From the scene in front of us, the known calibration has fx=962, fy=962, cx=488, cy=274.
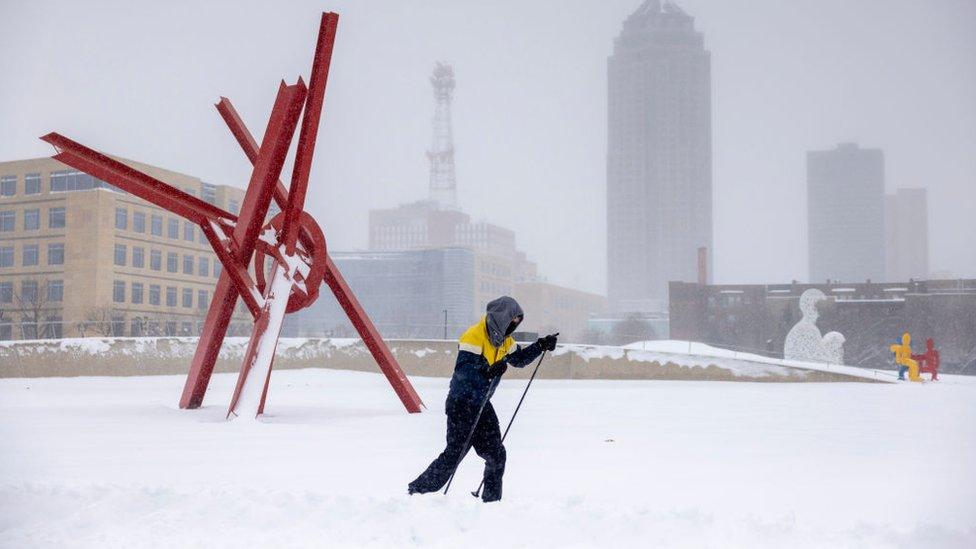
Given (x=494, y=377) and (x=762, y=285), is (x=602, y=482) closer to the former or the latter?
(x=494, y=377)

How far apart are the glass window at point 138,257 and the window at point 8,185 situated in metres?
9.71

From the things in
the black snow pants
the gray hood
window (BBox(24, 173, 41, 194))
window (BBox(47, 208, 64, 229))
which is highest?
window (BBox(24, 173, 41, 194))

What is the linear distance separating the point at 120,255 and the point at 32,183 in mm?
8213

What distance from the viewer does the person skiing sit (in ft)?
20.9

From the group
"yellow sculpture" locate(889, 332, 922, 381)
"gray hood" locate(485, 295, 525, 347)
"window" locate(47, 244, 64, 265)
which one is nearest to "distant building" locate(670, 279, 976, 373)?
"yellow sculpture" locate(889, 332, 922, 381)

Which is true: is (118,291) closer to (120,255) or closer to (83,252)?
(120,255)

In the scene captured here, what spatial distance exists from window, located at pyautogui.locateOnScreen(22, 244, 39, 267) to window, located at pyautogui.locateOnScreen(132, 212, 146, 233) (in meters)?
6.32

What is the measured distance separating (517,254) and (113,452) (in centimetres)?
18268

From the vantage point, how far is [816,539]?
5672 millimetres

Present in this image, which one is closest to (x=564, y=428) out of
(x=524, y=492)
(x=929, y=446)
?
(x=929, y=446)

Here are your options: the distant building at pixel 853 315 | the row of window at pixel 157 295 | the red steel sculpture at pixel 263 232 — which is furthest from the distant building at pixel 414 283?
the red steel sculpture at pixel 263 232

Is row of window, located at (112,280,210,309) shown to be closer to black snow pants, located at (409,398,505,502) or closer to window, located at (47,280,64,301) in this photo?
window, located at (47,280,64,301)

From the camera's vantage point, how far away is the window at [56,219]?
6222 cm

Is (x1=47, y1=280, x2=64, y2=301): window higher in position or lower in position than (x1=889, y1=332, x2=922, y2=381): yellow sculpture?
higher
